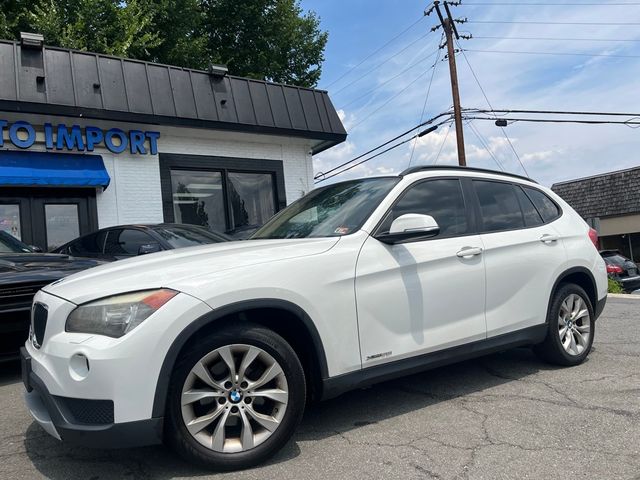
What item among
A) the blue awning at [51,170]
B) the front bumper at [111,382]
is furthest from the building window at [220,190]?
the front bumper at [111,382]

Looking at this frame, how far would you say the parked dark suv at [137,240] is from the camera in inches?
274

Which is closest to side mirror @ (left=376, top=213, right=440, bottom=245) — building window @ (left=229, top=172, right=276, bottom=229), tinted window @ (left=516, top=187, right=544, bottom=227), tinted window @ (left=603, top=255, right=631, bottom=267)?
tinted window @ (left=516, top=187, right=544, bottom=227)

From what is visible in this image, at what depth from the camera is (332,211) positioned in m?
3.81

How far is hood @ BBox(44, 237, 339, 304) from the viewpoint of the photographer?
9.05ft

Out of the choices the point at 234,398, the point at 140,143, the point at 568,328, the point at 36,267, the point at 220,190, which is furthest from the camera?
the point at 220,190

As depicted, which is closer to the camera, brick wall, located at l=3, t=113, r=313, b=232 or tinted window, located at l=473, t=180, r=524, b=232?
tinted window, located at l=473, t=180, r=524, b=232

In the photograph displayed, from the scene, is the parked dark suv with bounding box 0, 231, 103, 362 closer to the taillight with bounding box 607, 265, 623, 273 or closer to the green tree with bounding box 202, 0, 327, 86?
the taillight with bounding box 607, 265, 623, 273

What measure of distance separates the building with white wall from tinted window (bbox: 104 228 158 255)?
2634 mm

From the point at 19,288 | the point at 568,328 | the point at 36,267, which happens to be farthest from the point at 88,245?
the point at 568,328

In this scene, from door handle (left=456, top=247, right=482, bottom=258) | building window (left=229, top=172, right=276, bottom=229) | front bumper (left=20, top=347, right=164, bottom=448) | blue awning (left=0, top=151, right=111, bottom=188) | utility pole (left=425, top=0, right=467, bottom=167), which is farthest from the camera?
utility pole (left=425, top=0, right=467, bottom=167)

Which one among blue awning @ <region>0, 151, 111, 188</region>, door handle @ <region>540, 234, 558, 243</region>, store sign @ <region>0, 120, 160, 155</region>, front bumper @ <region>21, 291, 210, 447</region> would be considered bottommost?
front bumper @ <region>21, 291, 210, 447</region>

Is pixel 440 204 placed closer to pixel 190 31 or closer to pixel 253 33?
pixel 190 31

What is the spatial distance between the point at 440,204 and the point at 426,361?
116 centimetres

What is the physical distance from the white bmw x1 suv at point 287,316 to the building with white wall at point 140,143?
6691 millimetres
